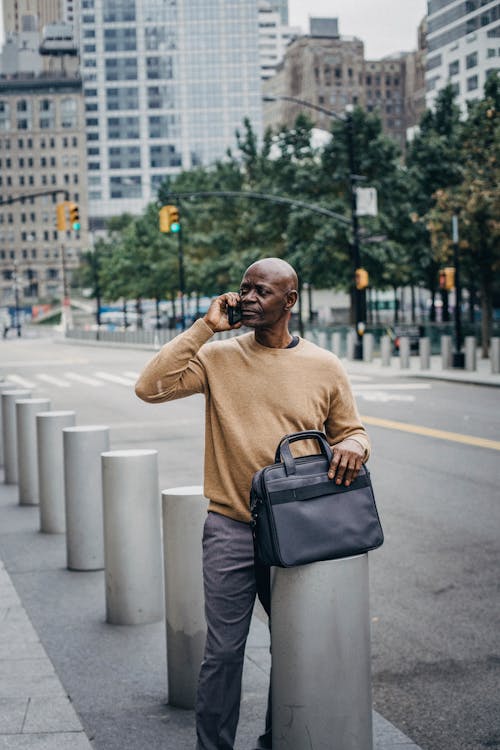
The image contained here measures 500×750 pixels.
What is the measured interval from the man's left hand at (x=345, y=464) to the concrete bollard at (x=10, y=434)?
807 cm

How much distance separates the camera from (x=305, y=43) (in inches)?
7052

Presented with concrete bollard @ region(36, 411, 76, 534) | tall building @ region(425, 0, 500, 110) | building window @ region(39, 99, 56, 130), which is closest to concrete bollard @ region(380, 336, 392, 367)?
tall building @ region(425, 0, 500, 110)

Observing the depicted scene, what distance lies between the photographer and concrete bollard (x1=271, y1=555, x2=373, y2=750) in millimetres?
3223

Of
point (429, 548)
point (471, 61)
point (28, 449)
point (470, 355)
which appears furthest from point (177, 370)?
point (470, 355)

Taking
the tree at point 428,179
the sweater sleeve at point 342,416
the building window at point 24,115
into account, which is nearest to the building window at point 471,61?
the sweater sleeve at point 342,416

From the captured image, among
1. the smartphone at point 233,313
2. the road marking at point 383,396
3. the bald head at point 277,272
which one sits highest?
the bald head at point 277,272

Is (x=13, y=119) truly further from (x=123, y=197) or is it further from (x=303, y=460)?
(x=303, y=460)

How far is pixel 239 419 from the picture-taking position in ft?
11.5

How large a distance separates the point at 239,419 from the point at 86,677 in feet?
6.92

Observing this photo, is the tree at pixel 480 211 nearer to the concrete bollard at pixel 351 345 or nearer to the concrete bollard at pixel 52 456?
the concrete bollard at pixel 351 345

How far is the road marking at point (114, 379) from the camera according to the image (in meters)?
27.2

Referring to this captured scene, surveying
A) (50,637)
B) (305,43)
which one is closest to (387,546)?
(50,637)

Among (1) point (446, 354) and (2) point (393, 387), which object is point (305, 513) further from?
(1) point (446, 354)

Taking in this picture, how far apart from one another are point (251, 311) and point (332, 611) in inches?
38.8
